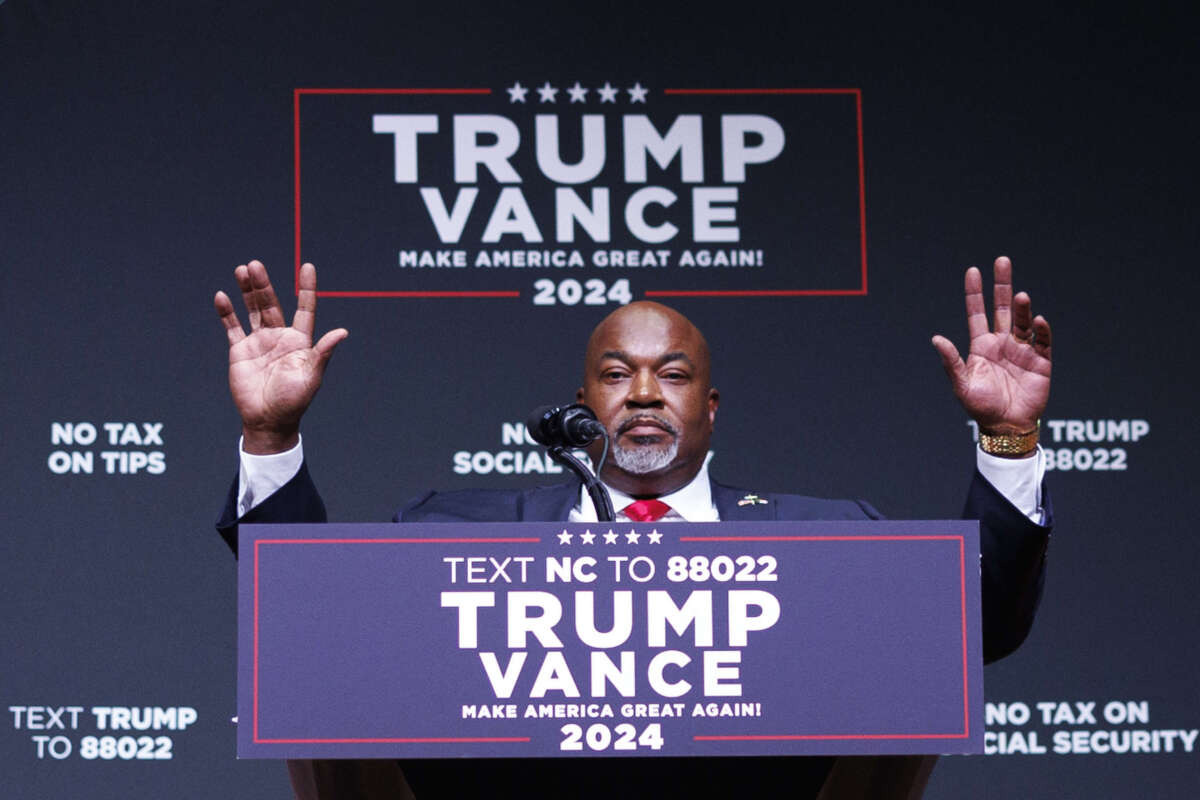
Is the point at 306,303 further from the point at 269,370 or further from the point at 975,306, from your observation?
the point at 975,306

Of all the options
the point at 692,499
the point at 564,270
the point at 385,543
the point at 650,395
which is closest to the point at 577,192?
the point at 564,270

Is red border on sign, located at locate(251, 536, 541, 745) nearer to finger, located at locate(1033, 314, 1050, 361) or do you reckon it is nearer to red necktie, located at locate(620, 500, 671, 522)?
finger, located at locate(1033, 314, 1050, 361)

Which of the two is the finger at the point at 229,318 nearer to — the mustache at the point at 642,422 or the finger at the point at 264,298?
the finger at the point at 264,298

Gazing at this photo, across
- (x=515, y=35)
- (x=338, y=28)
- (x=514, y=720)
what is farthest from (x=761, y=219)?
(x=514, y=720)

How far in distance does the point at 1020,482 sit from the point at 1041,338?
189 mm

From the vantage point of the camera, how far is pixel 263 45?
346cm

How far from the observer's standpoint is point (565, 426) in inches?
73.4

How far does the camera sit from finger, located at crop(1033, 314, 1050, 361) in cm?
200

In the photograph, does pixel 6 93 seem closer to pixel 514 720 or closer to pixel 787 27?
pixel 787 27

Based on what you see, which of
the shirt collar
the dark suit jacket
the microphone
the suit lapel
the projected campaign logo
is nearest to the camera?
the dark suit jacket

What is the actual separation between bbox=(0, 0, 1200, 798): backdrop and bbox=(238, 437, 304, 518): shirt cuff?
1.31 metres

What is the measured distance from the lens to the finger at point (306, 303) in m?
2.08

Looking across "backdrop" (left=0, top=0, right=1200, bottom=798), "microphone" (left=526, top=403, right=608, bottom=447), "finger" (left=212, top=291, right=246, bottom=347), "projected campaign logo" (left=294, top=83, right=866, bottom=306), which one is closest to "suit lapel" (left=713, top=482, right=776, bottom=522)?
"backdrop" (left=0, top=0, right=1200, bottom=798)

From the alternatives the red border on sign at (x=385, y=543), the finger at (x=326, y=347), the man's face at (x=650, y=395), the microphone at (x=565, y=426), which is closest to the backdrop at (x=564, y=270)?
the man's face at (x=650, y=395)
